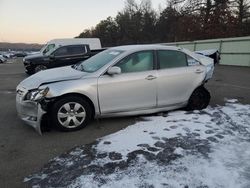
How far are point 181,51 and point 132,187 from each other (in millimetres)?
4132

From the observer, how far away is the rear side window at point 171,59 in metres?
6.62

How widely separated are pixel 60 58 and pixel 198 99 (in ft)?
34.9

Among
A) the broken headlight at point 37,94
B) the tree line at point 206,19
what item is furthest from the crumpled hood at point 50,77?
the tree line at point 206,19

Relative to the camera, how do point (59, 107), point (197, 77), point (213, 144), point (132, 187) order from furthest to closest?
point (197, 77) < point (59, 107) < point (213, 144) < point (132, 187)

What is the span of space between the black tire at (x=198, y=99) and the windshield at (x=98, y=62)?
6.53 feet

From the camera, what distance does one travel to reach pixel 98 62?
21.3 feet

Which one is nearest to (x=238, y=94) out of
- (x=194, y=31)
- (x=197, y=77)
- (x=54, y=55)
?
(x=197, y=77)

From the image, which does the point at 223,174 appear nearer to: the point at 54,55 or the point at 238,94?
the point at 238,94

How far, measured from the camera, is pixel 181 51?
6.99 metres

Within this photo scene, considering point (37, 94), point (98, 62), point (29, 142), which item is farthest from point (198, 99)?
point (29, 142)

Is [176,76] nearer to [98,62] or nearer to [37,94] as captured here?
[98,62]

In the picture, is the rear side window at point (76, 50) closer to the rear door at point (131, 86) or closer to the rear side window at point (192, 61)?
the rear side window at point (192, 61)

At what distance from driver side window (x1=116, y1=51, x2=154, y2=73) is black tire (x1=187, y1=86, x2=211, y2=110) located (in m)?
1.33

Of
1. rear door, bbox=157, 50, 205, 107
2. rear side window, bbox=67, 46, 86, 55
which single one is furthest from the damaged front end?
rear side window, bbox=67, 46, 86, 55
